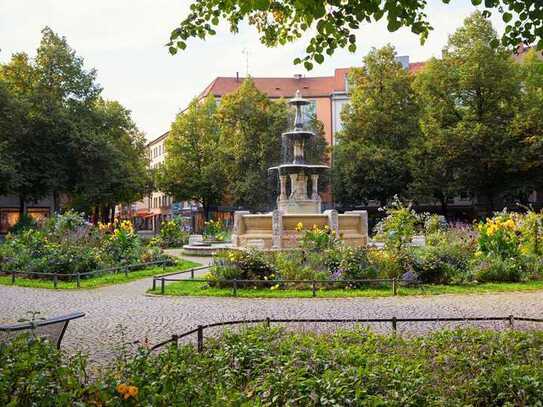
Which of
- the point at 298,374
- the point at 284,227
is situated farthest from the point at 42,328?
the point at 284,227

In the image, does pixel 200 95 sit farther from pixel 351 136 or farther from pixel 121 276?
pixel 121 276

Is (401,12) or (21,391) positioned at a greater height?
(401,12)

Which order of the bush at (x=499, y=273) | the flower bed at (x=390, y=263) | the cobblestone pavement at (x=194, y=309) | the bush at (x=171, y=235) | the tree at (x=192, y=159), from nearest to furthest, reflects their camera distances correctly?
Answer: the cobblestone pavement at (x=194, y=309) < the flower bed at (x=390, y=263) < the bush at (x=499, y=273) < the bush at (x=171, y=235) < the tree at (x=192, y=159)

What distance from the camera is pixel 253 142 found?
50.9 meters

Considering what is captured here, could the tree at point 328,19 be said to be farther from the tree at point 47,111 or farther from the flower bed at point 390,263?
the tree at point 47,111

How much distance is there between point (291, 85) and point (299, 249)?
60.7 m

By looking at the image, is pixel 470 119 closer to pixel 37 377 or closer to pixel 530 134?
pixel 530 134

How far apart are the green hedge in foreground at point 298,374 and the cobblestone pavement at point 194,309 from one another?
96.8 inches

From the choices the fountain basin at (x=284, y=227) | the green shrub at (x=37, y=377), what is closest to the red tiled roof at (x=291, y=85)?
the fountain basin at (x=284, y=227)

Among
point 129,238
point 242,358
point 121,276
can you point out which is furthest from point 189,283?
point 242,358

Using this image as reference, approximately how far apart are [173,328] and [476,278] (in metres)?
8.97

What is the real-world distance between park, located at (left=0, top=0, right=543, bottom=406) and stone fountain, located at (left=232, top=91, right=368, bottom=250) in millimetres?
90

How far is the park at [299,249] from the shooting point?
Result: 4668mm

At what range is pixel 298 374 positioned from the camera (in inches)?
189
